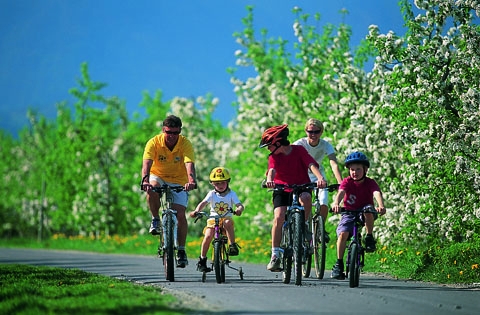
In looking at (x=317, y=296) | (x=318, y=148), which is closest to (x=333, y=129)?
(x=318, y=148)

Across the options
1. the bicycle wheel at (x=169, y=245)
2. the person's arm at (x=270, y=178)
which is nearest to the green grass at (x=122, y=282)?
the bicycle wheel at (x=169, y=245)

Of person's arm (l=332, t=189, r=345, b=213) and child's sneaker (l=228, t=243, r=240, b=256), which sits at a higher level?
person's arm (l=332, t=189, r=345, b=213)

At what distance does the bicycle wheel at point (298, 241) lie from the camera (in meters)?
12.3

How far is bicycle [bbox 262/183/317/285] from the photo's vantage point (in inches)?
485

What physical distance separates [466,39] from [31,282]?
322 inches

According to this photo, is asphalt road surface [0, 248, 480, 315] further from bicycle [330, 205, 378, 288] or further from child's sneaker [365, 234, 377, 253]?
child's sneaker [365, 234, 377, 253]

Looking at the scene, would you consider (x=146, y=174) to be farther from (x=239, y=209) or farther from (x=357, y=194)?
(x=357, y=194)

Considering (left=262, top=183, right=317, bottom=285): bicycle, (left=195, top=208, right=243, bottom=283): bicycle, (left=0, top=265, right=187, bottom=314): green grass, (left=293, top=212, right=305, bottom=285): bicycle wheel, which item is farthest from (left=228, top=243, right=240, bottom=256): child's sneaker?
(left=0, top=265, right=187, bottom=314): green grass

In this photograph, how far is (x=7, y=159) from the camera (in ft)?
198

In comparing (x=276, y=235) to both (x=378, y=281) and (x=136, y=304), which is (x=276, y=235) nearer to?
(x=378, y=281)

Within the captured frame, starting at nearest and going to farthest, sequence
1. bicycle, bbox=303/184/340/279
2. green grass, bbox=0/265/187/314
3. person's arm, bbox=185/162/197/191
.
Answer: green grass, bbox=0/265/187/314 → person's arm, bbox=185/162/197/191 → bicycle, bbox=303/184/340/279

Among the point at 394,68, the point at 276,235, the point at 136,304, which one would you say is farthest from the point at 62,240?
the point at 136,304

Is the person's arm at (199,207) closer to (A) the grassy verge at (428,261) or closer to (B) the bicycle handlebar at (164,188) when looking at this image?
(B) the bicycle handlebar at (164,188)

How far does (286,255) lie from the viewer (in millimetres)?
12461
